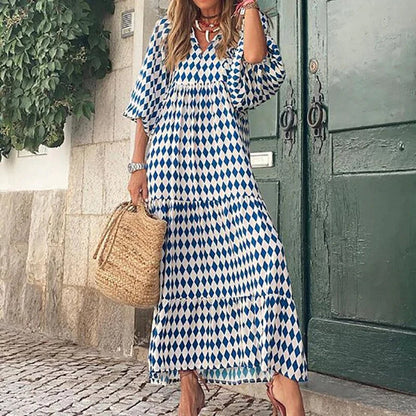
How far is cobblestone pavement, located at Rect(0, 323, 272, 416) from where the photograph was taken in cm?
303

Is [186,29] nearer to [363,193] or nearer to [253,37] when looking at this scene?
[253,37]

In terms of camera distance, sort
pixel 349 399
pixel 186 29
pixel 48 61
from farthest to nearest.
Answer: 1. pixel 48 61
2. pixel 349 399
3. pixel 186 29

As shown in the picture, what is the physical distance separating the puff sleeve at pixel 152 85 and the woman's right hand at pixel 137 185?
22 centimetres

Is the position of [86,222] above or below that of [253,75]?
below

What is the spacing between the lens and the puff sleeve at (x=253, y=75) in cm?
253

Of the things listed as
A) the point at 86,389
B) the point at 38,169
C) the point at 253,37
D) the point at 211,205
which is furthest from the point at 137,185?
the point at 38,169

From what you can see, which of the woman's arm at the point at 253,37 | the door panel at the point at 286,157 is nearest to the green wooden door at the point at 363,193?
the door panel at the point at 286,157

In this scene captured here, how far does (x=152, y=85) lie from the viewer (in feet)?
8.95

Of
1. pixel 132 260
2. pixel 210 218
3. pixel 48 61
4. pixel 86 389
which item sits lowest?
pixel 86 389

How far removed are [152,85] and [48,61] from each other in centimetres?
196

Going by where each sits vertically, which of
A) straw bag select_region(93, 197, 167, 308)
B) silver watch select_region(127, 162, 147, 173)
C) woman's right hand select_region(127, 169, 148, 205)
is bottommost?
straw bag select_region(93, 197, 167, 308)

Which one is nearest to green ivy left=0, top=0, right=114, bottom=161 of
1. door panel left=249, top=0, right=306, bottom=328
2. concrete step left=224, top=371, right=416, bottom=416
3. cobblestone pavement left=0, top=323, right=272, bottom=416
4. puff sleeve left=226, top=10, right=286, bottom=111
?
door panel left=249, top=0, right=306, bottom=328

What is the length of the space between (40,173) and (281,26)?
245cm

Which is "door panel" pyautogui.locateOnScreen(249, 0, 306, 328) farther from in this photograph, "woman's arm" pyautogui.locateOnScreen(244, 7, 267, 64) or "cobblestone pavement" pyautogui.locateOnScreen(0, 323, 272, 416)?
"woman's arm" pyautogui.locateOnScreen(244, 7, 267, 64)
